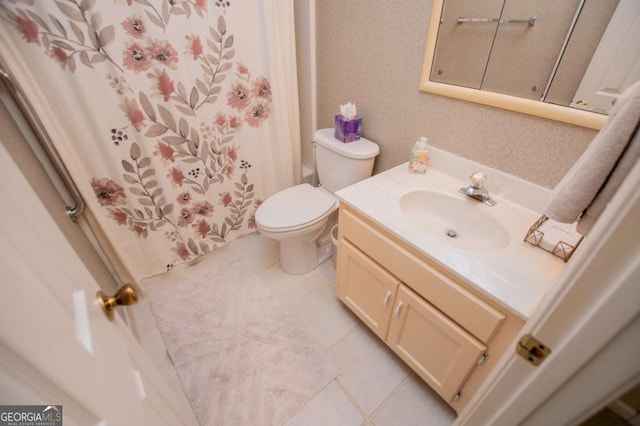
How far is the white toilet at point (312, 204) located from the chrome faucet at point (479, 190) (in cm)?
52

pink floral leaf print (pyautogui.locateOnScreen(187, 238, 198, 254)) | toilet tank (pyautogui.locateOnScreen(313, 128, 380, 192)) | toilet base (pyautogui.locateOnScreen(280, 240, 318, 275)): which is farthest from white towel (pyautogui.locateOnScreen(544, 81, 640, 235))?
pink floral leaf print (pyautogui.locateOnScreen(187, 238, 198, 254))

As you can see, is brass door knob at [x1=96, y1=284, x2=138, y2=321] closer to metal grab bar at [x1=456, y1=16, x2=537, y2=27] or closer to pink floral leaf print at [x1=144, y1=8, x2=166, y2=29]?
pink floral leaf print at [x1=144, y1=8, x2=166, y2=29]

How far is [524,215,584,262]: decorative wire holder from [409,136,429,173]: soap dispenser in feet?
1.65

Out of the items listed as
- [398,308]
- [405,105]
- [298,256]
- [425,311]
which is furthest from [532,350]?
[298,256]

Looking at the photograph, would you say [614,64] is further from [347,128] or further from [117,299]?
[117,299]

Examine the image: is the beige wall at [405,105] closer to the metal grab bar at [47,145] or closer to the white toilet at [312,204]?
the white toilet at [312,204]

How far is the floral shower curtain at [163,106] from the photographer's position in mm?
1059

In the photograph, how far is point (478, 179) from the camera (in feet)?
3.54

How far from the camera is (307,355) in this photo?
132 cm

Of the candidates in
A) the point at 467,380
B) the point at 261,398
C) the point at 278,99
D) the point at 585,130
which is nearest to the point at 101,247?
the point at 261,398

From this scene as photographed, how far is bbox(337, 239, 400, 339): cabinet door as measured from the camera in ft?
3.60

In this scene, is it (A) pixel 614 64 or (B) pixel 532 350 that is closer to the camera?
(B) pixel 532 350

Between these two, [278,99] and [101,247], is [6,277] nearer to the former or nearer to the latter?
[101,247]

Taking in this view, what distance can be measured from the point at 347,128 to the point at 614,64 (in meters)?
0.99
